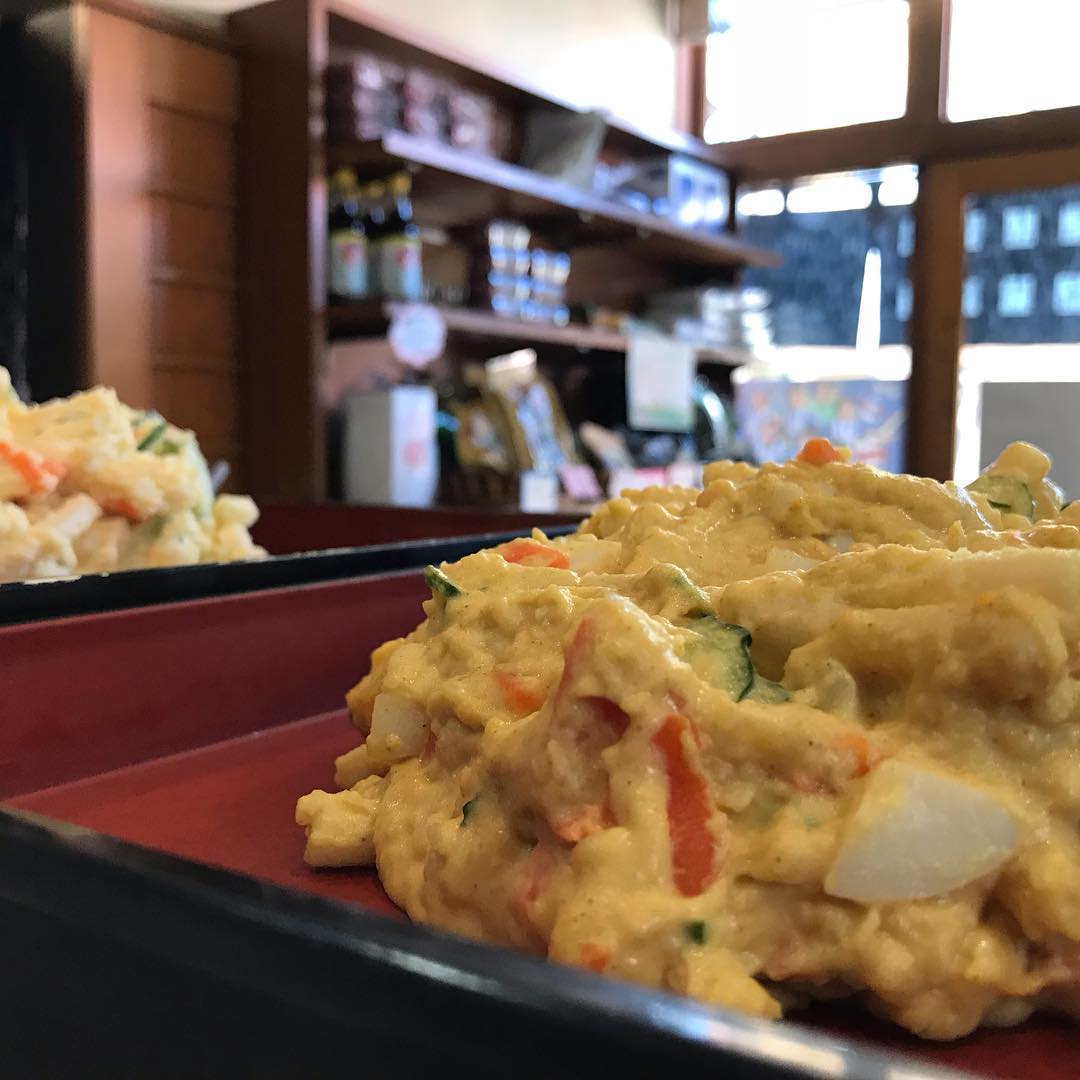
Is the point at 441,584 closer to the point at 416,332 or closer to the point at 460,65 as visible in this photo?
the point at 416,332

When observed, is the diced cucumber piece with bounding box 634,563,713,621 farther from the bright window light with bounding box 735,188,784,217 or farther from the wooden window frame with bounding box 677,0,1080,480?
the bright window light with bounding box 735,188,784,217

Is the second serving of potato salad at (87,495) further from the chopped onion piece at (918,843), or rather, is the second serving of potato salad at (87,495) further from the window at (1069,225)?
the window at (1069,225)

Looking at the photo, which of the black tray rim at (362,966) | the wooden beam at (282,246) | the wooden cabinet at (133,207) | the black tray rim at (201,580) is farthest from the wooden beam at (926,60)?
the black tray rim at (362,966)

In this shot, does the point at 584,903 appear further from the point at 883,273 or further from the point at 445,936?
the point at 883,273

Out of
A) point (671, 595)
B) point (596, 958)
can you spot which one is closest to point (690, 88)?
point (671, 595)

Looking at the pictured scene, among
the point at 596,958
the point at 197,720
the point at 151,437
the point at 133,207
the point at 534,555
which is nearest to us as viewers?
the point at 596,958

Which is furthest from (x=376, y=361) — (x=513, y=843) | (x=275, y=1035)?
(x=275, y=1035)
